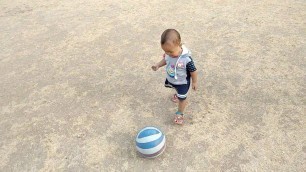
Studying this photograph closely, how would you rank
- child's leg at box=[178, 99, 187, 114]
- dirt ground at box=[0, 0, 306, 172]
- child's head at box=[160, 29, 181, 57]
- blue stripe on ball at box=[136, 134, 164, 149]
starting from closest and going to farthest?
child's head at box=[160, 29, 181, 57]
blue stripe on ball at box=[136, 134, 164, 149]
dirt ground at box=[0, 0, 306, 172]
child's leg at box=[178, 99, 187, 114]

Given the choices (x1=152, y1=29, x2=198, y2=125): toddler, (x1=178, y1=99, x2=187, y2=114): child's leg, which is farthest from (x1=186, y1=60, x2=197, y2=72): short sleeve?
(x1=178, y1=99, x2=187, y2=114): child's leg

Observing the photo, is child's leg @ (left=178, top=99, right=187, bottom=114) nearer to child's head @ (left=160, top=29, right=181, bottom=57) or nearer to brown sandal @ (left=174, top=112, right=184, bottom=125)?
brown sandal @ (left=174, top=112, right=184, bottom=125)

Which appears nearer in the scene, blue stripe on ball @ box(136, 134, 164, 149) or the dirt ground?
blue stripe on ball @ box(136, 134, 164, 149)

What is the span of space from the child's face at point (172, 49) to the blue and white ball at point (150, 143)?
897 millimetres

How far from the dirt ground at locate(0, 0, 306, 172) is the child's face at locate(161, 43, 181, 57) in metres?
1.05

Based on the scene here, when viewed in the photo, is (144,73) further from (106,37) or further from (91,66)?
(106,37)

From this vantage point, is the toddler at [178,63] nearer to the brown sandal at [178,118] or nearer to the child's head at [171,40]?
the child's head at [171,40]

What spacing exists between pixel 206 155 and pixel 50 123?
2.18 meters

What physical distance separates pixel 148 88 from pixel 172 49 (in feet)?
5.01

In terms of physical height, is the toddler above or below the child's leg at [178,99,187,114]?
above

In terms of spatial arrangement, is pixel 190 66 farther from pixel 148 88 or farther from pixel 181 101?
pixel 148 88

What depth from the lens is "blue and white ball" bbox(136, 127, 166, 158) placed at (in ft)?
12.4

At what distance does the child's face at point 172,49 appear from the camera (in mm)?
3619

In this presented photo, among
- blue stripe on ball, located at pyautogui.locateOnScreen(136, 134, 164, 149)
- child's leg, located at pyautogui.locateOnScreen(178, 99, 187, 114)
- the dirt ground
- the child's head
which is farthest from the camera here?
child's leg, located at pyautogui.locateOnScreen(178, 99, 187, 114)
